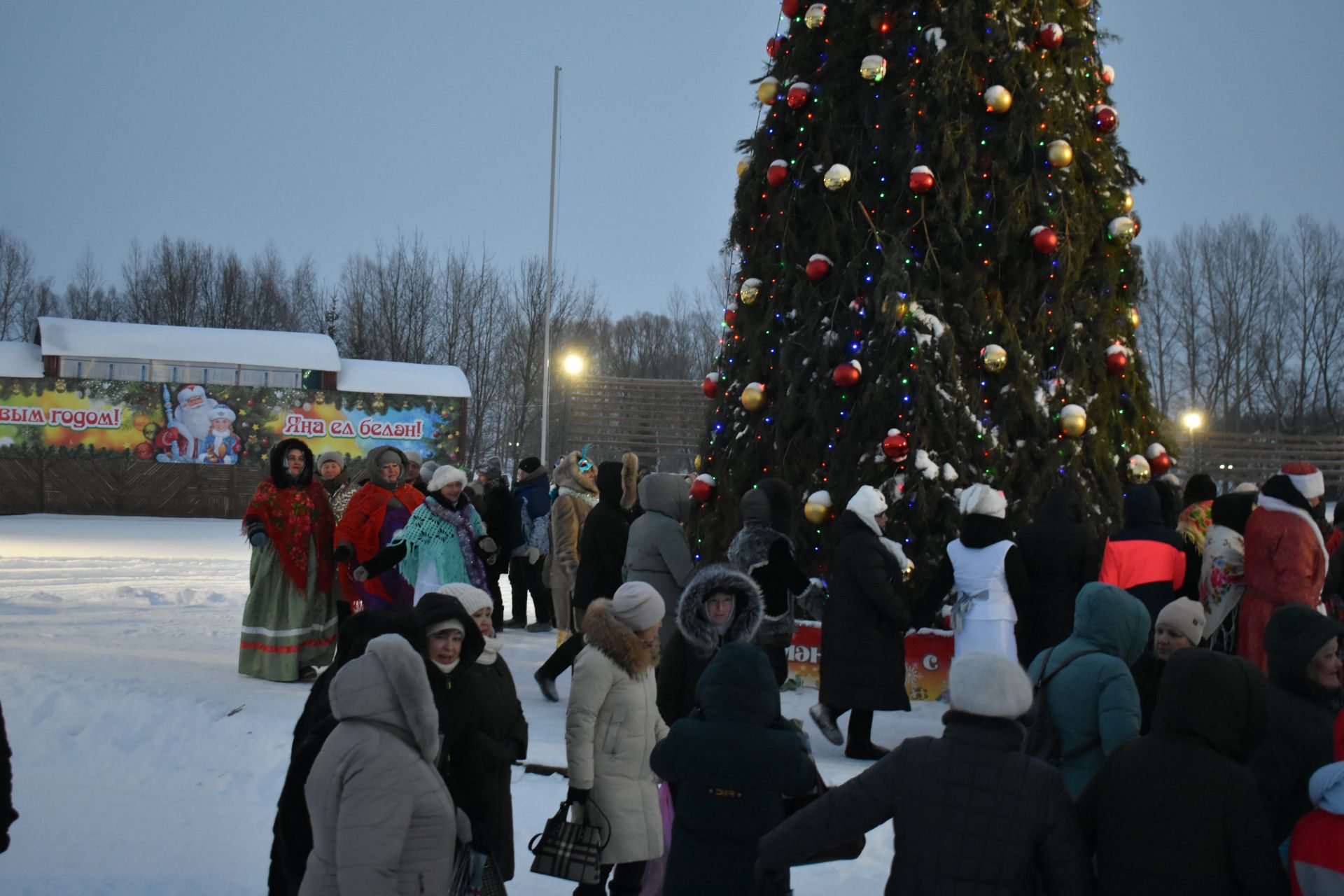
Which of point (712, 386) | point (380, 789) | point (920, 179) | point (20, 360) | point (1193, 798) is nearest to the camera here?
point (1193, 798)

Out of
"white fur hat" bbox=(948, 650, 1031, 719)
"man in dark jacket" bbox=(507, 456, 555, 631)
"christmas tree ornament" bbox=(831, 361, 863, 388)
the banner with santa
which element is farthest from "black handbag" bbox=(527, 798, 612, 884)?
the banner with santa

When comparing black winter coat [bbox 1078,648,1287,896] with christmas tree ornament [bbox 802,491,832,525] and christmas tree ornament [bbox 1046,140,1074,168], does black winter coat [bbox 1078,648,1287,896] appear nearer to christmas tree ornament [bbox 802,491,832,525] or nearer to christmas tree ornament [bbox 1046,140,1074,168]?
christmas tree ornament [bbox 802,491,832,525]

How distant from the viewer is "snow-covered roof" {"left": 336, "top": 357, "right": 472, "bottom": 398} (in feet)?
102

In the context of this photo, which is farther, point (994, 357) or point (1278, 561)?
point (994, 357)

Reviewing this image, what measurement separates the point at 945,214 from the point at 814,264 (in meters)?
1.00

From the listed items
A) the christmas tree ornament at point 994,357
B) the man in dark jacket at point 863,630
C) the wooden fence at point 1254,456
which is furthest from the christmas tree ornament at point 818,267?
the wooden fence at point 1254,456

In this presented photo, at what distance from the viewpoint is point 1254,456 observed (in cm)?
3011

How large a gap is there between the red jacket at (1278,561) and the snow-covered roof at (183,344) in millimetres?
27668

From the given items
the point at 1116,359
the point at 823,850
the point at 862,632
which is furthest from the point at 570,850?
the point at 1116,359

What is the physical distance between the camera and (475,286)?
47656 mm

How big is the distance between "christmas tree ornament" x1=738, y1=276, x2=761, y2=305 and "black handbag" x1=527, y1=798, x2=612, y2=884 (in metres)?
5.79

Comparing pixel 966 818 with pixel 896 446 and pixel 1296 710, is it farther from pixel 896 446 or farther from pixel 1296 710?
pixel 896 446

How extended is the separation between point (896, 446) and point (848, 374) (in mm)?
625

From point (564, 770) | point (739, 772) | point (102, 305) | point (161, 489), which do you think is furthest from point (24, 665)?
point (102, 305)
